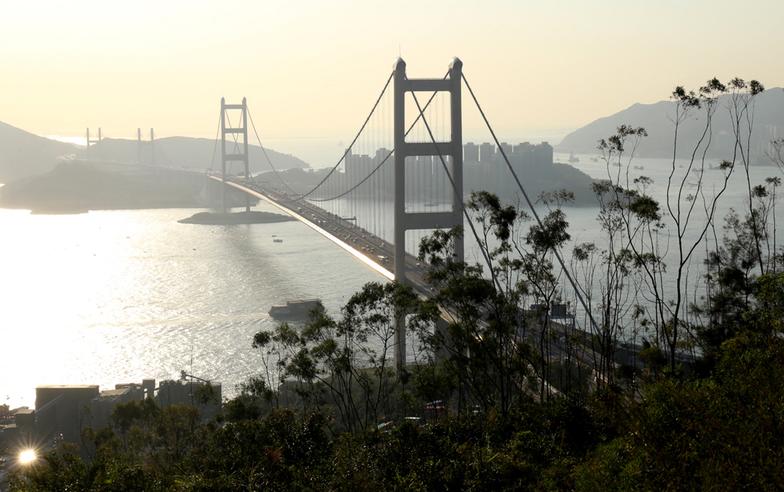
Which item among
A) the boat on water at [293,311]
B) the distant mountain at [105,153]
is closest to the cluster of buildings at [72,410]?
the boat on water at [293,311]

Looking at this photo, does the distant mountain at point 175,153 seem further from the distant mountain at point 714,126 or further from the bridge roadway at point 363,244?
the bridge roadway at point 363,244

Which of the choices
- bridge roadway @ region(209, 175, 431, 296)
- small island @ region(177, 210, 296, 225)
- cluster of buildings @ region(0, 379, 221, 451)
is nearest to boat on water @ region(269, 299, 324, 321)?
bridge roadway @ region(209, 175, 431, 296)

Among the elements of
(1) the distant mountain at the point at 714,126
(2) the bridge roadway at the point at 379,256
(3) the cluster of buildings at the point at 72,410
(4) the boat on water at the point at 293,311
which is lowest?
(3) the cluster of buildings at the point at 72,410

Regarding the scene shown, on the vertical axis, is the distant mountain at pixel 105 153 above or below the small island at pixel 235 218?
above

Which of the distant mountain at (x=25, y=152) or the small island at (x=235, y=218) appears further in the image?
the distant mountain at (x=25, y=152)

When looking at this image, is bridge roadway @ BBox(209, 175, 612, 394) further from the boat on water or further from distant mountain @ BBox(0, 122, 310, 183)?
distant mountain @ BBox(0, 122, 310, 183)

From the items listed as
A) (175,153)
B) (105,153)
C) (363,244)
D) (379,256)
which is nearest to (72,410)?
(379,256)

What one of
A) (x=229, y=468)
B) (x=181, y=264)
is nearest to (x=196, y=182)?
(x=181, y=264)
